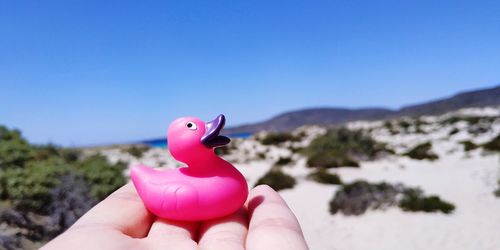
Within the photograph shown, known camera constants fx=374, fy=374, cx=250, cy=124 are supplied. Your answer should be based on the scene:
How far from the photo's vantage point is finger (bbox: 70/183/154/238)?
Result: 241 cm

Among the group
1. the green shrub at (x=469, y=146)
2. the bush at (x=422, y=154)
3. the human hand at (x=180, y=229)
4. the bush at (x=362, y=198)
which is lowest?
the bush at (x=422, y=154)

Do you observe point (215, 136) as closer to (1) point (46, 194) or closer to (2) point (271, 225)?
(2) point (271, 225)

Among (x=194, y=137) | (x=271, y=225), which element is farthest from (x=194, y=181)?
(x=271, y=225)

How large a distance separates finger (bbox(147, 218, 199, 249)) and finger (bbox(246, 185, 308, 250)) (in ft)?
1.39

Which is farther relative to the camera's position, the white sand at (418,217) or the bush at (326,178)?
the bush at (326,178)

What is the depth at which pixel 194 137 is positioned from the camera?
276cm

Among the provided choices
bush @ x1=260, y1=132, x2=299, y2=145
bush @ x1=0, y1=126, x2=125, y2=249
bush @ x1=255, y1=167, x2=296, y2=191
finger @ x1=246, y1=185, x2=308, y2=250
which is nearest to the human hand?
finger @ x1=246, y1=185, x2=308, y2=250

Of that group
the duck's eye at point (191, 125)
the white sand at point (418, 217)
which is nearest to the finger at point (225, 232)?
the duck's eye at point (191, 125)

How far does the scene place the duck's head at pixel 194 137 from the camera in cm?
271

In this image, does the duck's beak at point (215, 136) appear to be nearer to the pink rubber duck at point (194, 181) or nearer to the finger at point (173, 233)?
the pink rubber duck at point (194, 181)

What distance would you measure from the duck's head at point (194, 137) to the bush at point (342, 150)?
11.4 metres

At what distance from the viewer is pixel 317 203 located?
354 inches

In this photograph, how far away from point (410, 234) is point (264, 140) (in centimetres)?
2236

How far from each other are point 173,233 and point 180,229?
0.09 m
